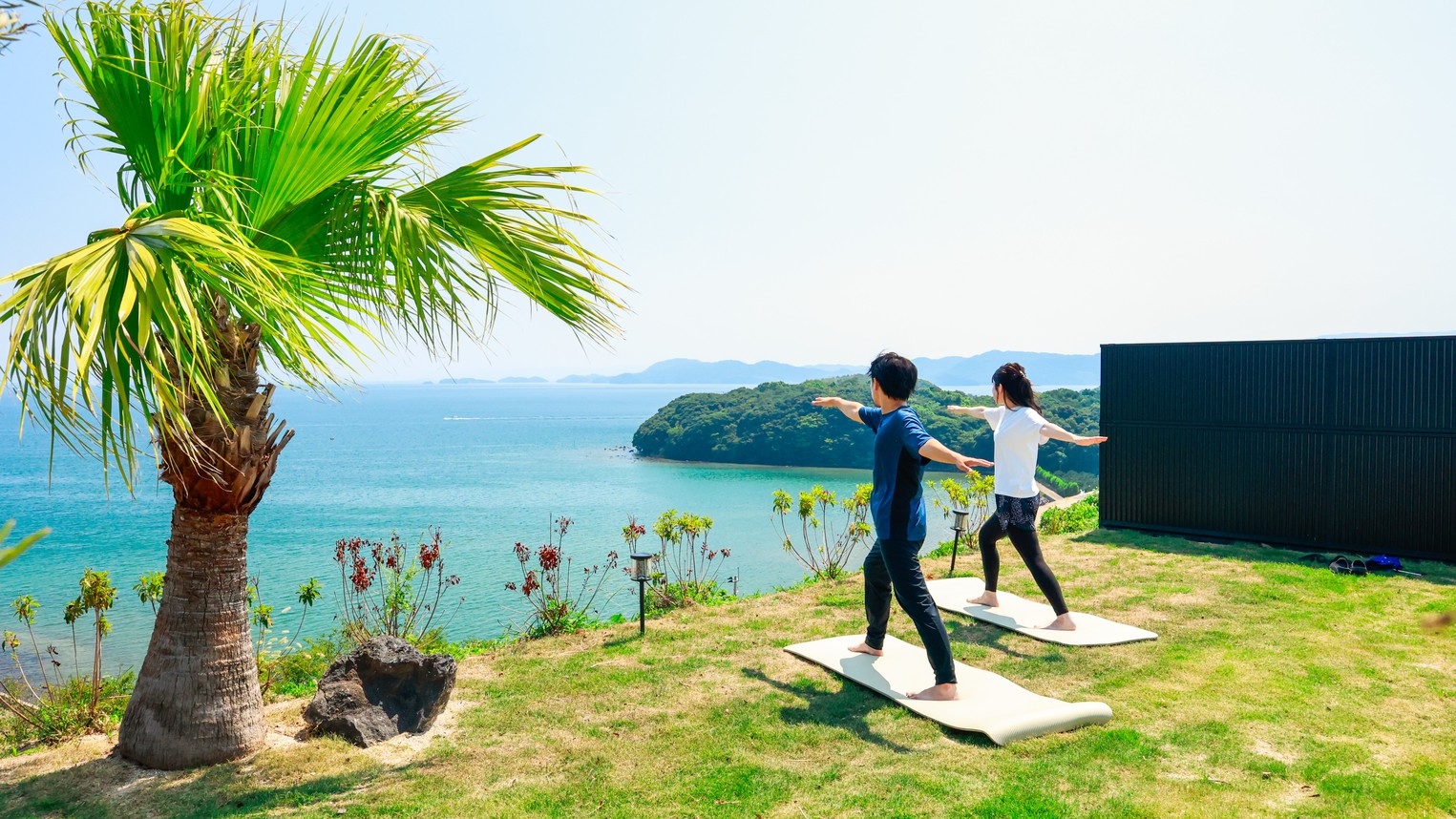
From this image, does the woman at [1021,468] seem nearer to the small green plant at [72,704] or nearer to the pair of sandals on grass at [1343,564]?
the pair of sandals on grass at [1343,564]

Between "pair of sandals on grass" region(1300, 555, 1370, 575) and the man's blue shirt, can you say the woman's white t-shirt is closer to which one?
the man's blue shirt

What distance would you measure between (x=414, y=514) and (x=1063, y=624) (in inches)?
1120

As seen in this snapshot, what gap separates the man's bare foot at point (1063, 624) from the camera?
5.47 metres

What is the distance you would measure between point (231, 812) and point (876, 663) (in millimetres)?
3063

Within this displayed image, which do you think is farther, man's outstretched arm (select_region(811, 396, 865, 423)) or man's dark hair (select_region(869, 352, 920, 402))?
man's outstretched arm (select_region(811, 396, 865, 423))

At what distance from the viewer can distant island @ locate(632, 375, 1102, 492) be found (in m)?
33.5

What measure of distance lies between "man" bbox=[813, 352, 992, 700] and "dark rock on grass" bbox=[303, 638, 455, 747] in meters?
2.19

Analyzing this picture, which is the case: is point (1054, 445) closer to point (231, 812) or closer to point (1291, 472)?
point (1291, 472)

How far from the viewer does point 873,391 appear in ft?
14.8

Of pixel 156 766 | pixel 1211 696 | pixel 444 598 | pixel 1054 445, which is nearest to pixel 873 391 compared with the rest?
pixel 1211 696

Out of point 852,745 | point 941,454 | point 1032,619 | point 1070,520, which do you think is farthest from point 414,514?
point 941,454

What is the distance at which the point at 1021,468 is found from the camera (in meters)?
5.56

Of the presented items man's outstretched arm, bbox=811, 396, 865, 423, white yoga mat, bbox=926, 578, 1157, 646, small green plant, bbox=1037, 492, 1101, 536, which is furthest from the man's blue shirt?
small green plant, bbox=1037, 492, 1101, 536

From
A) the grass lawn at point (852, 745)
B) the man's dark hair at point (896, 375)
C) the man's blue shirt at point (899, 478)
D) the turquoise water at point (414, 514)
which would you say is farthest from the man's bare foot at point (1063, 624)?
the turquoise water at point (414, 514)
